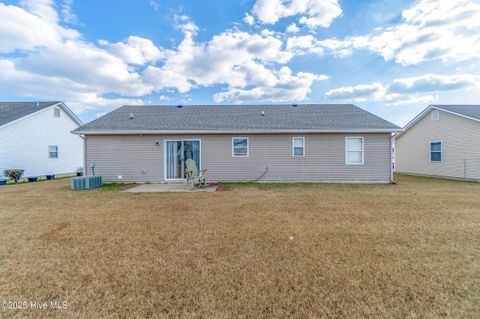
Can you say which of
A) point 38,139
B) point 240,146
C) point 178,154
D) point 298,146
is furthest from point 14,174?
point 298,146

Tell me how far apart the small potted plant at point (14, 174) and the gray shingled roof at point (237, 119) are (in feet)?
16.9

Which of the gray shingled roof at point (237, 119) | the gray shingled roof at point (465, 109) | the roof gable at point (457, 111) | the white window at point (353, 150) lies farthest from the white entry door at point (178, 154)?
the gray shingled roof at point (465, 109)

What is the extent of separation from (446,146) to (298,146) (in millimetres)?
9595

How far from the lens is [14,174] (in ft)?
37.7

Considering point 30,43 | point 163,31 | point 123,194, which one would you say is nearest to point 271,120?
point 123,194

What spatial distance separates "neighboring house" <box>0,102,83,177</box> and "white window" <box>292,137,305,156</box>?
15920 millimetres

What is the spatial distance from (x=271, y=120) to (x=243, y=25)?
6827mm

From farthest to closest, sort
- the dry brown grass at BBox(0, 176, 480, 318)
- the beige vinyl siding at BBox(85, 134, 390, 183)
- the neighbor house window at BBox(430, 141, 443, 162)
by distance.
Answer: the neighbor house window at BBox(430, 141, 443, 162)
the beige vinyl siding at BBox(85, 134, 390, 183)
the dry brown grass at BBox(0, 176, 480, 318)

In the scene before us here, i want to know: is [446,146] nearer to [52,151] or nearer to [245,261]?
[245,261]

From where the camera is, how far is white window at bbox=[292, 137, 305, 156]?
34.2ft

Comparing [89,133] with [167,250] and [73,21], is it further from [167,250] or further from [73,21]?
[167,250]

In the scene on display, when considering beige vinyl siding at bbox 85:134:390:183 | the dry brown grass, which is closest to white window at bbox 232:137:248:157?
beige vinyl siding at bbox 85:134:390:183

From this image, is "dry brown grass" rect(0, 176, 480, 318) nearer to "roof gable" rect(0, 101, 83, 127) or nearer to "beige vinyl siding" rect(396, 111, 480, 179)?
"beige vinyl siding" rect(396, 111, 480, 179)

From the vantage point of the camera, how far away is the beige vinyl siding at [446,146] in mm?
11227
